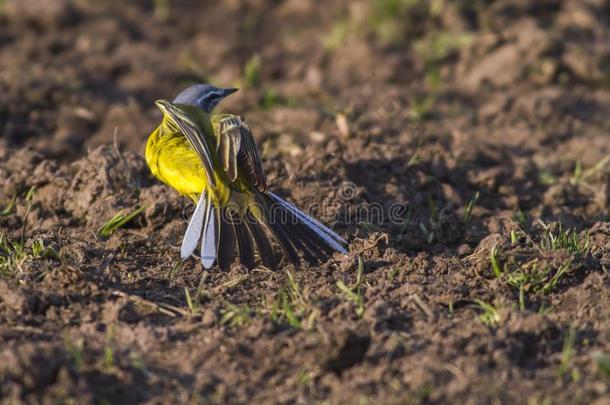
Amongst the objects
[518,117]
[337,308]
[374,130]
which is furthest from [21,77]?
[337,308]

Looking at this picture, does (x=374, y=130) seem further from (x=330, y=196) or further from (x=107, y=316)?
(x=107, y=316)

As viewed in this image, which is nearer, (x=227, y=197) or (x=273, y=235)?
(x=273, y=235)

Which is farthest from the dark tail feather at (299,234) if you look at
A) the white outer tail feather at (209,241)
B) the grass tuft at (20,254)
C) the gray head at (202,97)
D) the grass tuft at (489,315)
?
the gray head at (202,97)

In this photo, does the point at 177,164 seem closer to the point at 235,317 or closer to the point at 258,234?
the point at 258,234

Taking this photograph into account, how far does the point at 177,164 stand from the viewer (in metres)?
6.96

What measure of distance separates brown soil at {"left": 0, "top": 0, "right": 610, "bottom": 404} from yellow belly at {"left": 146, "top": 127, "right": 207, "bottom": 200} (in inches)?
6.2

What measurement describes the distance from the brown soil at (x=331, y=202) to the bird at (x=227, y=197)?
6.3 inches

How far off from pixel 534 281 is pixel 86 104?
548cm

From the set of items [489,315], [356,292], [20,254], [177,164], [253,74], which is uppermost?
[253,74]

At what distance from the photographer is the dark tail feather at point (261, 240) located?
614cm

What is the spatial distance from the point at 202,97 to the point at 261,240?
206 centimetres

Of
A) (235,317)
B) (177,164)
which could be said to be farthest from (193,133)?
(235,317)

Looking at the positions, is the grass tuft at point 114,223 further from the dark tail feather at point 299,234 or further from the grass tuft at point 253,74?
the grass tuft at point 253,74

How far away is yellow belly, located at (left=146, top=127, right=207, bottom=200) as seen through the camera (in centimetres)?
689
